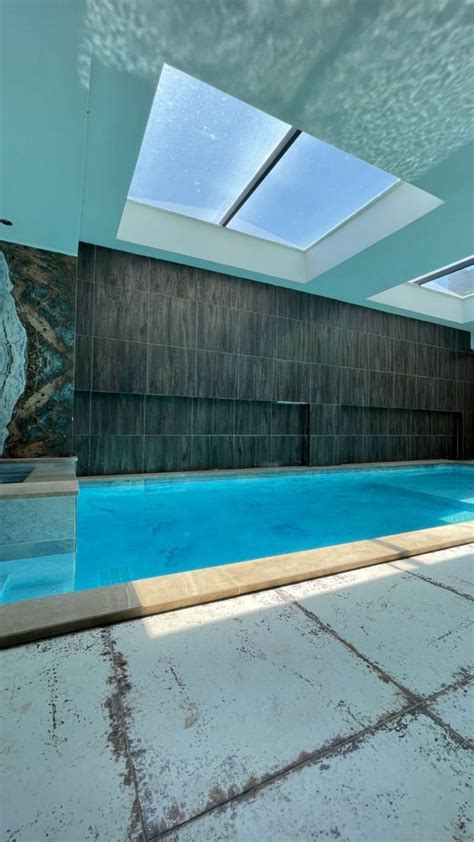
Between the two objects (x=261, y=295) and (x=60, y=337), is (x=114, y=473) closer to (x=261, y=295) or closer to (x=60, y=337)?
(x=60, y=337)

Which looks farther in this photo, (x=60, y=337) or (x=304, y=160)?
(x=60, y=337)

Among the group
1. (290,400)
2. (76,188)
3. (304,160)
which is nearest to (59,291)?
(76,188)

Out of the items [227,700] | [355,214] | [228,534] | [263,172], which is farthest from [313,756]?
[355,214]

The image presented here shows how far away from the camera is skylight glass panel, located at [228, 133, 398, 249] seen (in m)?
4.42

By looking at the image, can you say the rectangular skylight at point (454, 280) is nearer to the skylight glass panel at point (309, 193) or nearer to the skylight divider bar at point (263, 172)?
the skylight glass panel at point (309, 193)

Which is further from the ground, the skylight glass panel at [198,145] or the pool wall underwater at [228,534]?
the skylight glass panel at [198,145]

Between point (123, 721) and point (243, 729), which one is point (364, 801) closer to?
point (243, 729)

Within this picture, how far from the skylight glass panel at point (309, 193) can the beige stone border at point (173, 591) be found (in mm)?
4498

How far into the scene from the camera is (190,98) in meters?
3.56

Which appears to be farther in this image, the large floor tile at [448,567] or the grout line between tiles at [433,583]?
the large floor tile at [448,567]

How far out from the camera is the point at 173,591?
153 centimetres

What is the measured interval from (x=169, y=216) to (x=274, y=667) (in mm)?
6241

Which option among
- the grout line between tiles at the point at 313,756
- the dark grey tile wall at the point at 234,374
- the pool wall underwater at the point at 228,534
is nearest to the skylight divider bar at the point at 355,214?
the dark grey tile wall at the point at 234,374

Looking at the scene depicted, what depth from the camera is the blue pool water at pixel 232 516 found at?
3.46 metres
